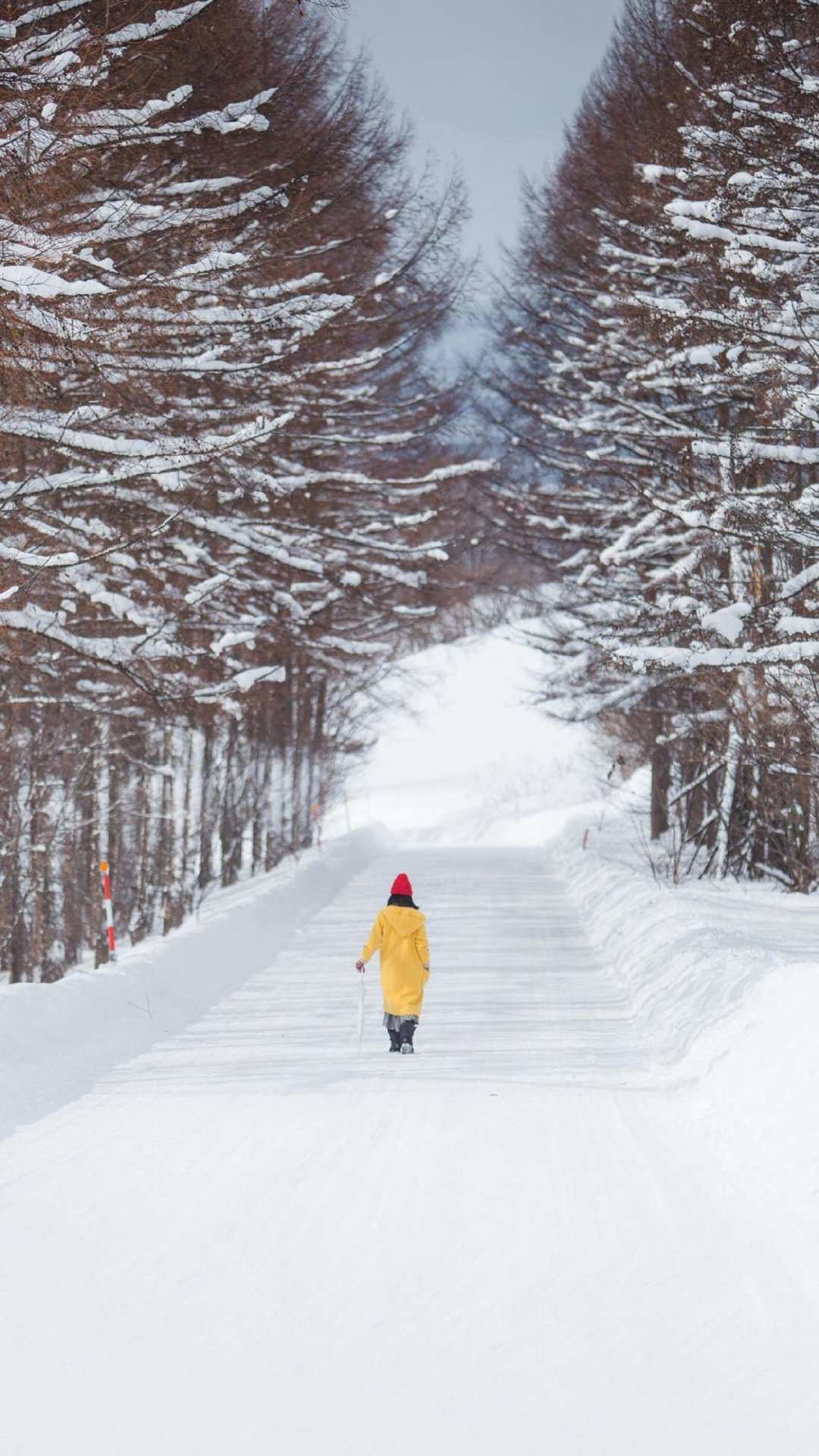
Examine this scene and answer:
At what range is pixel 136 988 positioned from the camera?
482 inches

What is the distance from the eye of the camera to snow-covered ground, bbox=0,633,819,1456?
14.4 ft

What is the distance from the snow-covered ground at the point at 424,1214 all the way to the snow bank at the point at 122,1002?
0.04 m

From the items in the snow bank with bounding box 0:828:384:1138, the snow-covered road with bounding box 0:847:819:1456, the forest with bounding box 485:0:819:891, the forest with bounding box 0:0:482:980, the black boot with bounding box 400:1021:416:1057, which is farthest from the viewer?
the forest with bounding box 485:0:819:891

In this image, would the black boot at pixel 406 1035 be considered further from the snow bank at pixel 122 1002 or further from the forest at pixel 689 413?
the forest at pixel 689 413

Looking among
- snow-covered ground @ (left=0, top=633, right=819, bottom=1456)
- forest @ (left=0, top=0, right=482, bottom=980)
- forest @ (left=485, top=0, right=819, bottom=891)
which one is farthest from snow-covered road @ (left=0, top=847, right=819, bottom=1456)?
forest @ (left=485, top=0, right=819, bottom=891)

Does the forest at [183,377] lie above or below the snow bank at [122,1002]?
above

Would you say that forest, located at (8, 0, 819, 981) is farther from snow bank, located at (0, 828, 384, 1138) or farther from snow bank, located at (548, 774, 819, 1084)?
snow bank, located at (0, 828, 384, 1138)

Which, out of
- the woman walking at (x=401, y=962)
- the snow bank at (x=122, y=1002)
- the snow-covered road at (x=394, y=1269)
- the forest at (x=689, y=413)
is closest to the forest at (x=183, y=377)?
the snow bank at (x=122, y=1002)

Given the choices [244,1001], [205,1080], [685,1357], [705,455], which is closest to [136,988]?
[244,1001]

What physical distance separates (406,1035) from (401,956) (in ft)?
1.96

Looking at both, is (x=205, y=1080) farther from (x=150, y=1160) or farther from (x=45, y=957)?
(x=45, y=957)

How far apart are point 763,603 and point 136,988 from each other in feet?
20.9

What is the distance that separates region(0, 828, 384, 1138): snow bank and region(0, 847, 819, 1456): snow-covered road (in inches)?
14.1

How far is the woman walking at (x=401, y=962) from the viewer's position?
10758 millimetres
